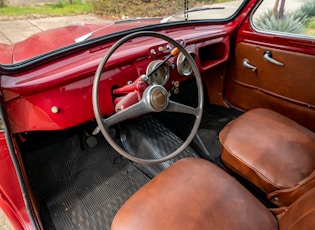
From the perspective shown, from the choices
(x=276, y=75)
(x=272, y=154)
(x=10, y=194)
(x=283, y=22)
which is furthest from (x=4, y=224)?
(x=283, y=22)

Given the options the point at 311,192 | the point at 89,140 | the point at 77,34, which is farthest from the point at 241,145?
the point at 77,34

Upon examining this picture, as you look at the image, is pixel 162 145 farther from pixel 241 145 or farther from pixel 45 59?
pixel 45 59

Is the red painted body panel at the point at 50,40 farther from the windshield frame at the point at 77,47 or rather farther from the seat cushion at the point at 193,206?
the seat cushion at the point at 193,206

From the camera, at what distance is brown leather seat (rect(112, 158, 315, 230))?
1074mm

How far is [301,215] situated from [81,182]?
137cm

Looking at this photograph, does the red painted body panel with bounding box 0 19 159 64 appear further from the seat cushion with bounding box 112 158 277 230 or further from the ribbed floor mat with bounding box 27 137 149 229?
the seat cushion with bounding box 112 158 277 230

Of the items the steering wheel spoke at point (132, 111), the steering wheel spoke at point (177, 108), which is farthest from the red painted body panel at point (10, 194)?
the steering wheel spoke at point (177, 108)

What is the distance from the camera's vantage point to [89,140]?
1983 millimetres

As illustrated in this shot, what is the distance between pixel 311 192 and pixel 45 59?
52.8 inches

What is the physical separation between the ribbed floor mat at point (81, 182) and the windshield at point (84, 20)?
72 centimetres

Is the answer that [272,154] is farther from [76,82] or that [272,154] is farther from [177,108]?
[76,82]

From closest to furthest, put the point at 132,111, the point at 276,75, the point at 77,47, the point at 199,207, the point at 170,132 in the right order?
the point at 199,207 < the point at 132,111 < the point at 77,47 < the point at 276,75 < the point at 170,132

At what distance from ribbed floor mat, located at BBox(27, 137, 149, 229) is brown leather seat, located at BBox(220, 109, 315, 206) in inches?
27.1

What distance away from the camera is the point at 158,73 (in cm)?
161
